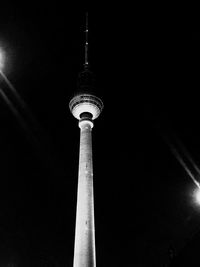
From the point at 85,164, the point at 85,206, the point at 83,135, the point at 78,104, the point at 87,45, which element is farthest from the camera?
the point at 87,45

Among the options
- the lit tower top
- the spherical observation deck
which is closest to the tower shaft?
the lit tower top

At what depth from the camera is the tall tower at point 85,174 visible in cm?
3409

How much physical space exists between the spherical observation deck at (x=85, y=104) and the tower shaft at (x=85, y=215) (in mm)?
3944

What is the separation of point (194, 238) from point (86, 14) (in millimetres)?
34402

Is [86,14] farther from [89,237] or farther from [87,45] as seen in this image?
[89,237]

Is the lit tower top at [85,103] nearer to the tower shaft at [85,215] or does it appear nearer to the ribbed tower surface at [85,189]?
the ribbed tower surface at [85,189]

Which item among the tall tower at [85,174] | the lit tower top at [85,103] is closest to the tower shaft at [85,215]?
the tall tower at [85,174]

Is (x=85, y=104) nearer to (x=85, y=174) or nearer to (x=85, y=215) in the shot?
(x=85, y=174)

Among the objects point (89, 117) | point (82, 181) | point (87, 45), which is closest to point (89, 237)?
point (82, 181)

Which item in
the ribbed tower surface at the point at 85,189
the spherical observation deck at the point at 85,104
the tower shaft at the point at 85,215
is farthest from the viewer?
the spherical observation deck at the point at 85,104

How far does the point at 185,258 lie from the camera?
112ft

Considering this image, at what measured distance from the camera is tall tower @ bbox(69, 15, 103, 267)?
112ft

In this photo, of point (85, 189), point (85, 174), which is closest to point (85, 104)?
point (85, 174)

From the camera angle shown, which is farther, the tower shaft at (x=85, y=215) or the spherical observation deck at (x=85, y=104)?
the spherical observation deck at (x=85, y=104)
